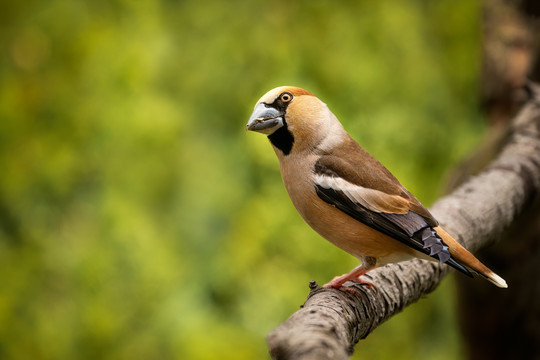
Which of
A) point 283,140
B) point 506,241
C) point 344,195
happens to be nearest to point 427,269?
point 344,195

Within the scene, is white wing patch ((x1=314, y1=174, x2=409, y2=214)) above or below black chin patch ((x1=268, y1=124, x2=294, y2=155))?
below

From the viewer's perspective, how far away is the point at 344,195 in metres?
1.32

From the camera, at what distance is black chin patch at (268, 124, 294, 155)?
4.60 feet

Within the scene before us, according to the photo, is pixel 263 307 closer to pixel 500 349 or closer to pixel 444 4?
pixel 500 349

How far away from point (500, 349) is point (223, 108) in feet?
5.50

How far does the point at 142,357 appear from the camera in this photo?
106 inches

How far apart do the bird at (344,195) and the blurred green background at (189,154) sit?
49.7 inches

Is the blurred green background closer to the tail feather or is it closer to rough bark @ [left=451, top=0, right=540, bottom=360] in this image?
rough bark @ [left=451, top=0, right=540, bottom=360]

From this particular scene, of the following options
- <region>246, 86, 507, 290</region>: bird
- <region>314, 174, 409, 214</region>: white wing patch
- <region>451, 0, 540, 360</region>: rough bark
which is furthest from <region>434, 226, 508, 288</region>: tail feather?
<region>451, 0, 540, 360</region>: rough bark

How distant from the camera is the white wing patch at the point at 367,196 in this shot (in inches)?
52.0

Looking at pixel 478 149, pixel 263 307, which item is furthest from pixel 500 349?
pixel 263 307

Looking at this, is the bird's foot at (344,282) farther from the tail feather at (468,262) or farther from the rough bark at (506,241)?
the rough bark at (506,241)

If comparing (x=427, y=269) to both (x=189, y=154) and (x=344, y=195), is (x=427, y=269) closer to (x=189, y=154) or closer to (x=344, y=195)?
(x=344, y=195)

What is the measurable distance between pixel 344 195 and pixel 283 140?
0.20 m
